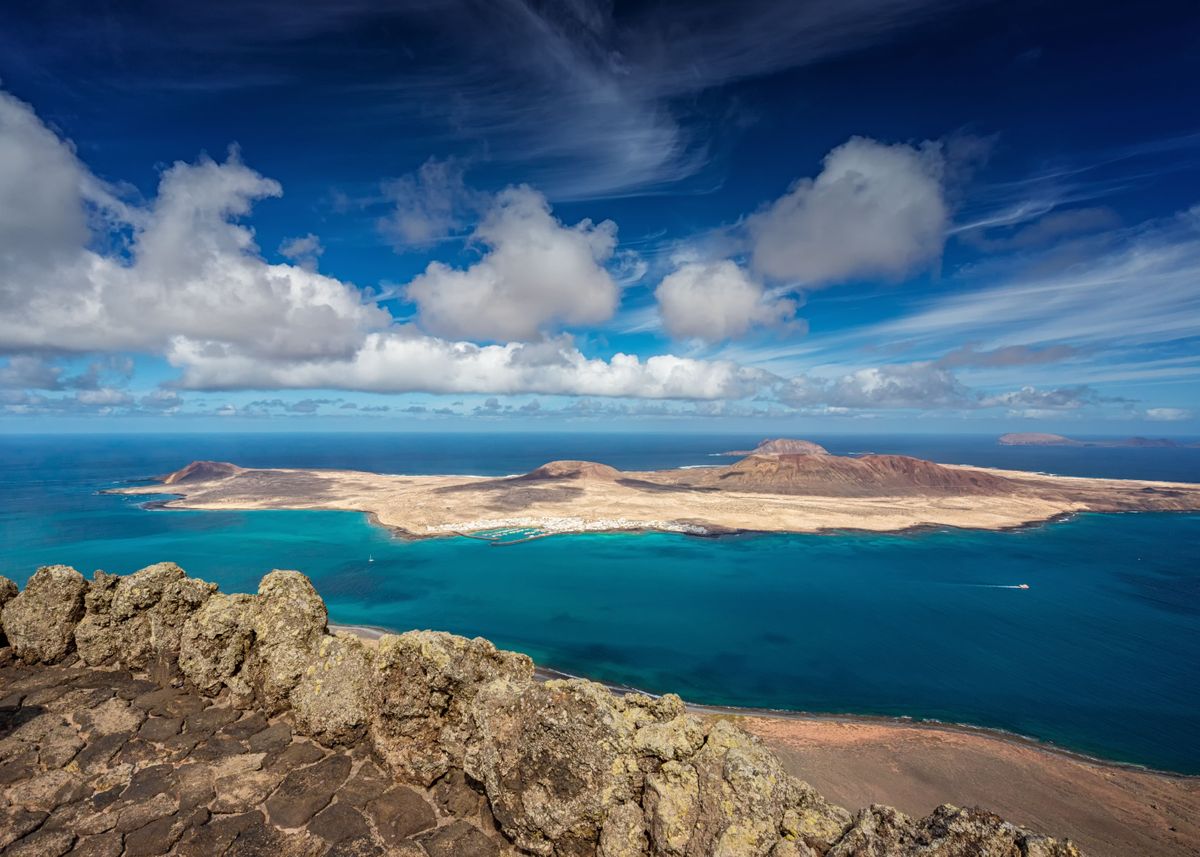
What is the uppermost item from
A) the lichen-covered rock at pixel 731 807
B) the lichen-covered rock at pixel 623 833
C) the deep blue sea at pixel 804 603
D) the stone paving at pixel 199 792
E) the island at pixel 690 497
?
the lichen-covered rock at pixel 731 807

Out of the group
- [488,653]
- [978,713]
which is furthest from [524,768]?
[978,713]

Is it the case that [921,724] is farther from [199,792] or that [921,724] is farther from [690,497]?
[690,497]

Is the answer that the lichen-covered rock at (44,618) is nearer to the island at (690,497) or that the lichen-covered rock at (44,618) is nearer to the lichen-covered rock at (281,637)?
the lichen-covered rock at (281,637)

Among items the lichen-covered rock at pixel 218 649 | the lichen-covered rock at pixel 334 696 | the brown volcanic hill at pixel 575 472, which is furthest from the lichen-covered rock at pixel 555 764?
the brown volcanic hill at pixel 575 472

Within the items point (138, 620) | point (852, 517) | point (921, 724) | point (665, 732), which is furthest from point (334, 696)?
point (852, 517)

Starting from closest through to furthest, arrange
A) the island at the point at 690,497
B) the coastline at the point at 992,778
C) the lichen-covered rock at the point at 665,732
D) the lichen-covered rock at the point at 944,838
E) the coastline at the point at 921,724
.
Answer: the lichen-covered rock at the point at 944,838
the lichen-covered rock at the point at 665,732
the coastline at the point at 992,778
the coastline at the point at 921,724
the island at the point at 690,497

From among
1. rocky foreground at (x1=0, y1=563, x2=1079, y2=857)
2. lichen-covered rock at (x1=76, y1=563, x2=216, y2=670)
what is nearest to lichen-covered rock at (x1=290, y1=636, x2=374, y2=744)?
rocky foreground at (x1=0, y1=563, x2=1079, y2=857)

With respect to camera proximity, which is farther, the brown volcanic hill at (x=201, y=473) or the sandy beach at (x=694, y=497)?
the brown volcanic hill at (x=201, y=473)

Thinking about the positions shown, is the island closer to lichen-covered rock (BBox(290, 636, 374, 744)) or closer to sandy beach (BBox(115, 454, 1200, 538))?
sandy beach (BBox(115, 454, 1200, 538))
